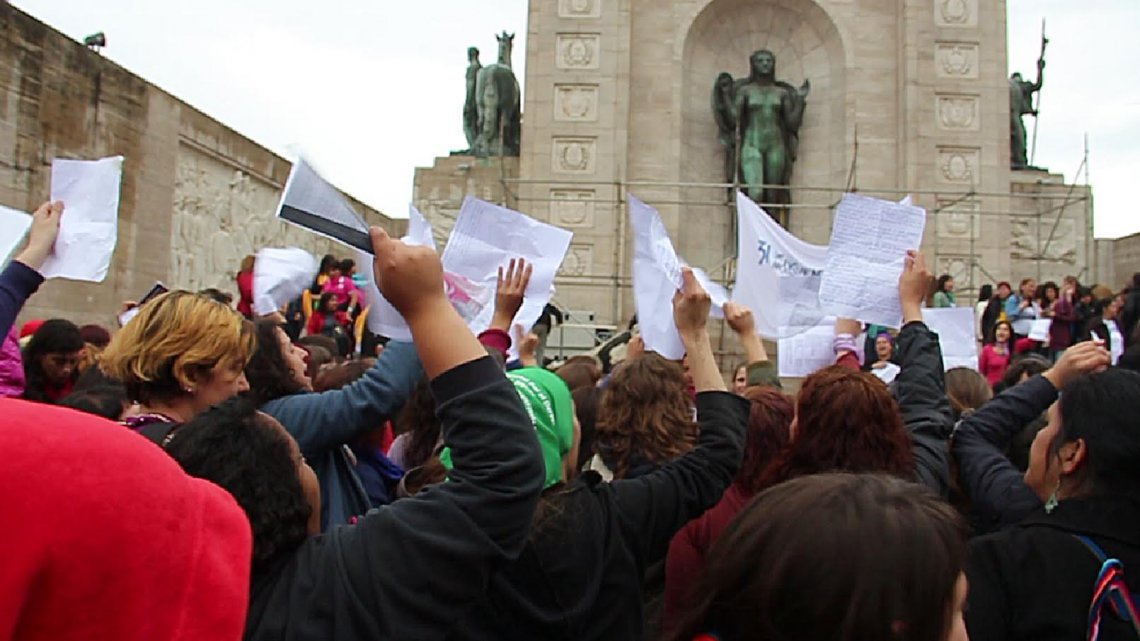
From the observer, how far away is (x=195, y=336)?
7.93 ft

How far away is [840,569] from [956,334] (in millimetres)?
5399

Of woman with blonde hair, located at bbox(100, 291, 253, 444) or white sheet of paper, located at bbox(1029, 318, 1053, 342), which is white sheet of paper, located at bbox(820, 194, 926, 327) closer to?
woman with blonde hair, located at bbox(100, 291, 253, 444)

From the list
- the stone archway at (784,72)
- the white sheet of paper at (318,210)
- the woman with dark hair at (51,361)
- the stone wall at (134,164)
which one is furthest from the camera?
the stone archway at (784,72)

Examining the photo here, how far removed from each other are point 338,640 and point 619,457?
1.73 m

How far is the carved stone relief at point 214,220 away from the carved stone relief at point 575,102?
5216mm

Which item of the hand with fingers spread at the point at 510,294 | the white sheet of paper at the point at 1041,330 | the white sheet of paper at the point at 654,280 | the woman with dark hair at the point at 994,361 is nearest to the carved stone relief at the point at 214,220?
the woman with dark hair at the point at 994,361

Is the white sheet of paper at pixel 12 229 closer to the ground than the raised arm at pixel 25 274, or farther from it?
farther from it

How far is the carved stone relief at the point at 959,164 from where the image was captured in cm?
1656

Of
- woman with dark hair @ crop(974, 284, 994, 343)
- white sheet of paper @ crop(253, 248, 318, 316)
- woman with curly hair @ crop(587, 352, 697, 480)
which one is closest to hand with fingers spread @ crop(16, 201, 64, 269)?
white sheet of paper @ crop(253, 248, 318, 316)

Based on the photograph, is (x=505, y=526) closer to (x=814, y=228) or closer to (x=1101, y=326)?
(x=1101, y=326)

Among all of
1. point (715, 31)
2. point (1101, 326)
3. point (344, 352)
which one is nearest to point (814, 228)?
point (715, 31)

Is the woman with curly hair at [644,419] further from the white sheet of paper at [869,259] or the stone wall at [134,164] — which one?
the stone wall at [134,164]

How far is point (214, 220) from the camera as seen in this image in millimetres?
15148

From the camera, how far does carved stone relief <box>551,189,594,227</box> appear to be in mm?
16297
